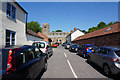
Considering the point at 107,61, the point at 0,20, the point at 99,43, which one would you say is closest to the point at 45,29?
the point at 99,43

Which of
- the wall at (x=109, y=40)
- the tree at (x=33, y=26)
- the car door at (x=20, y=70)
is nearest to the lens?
the car door at (x=20, y=70)

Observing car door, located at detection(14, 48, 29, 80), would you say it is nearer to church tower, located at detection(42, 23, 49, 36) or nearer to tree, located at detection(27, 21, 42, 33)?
tree, located at detection(27, 21, 42, 33)

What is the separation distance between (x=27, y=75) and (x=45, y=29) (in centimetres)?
7765

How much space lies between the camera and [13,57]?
2414 mm

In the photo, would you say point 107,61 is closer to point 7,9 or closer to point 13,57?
point 13,57

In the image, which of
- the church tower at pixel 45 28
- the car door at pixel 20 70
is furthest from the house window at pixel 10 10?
the church tower at pixel 45 28

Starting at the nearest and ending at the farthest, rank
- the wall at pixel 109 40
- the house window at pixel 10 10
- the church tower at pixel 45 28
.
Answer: the house window at pixel 10 10, the wall at pixel 109 40, the church tower at pixel 45 28

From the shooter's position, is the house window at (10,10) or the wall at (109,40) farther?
the wall at (109,40)

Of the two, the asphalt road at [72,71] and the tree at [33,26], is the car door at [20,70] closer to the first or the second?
the asphalt road at [72,71]

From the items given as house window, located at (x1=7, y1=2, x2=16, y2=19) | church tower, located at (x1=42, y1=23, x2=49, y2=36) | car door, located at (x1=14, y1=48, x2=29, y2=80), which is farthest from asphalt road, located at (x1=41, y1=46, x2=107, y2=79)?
church tower, located at (x1=42, y1=23, x2=49, y2=36)

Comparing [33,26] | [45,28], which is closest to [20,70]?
[33,26]

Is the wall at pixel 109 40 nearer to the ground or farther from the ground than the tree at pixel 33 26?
nearer to the ground

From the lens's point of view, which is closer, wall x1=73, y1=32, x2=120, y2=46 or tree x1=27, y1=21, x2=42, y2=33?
wall x1=73, y1=32, x2=120, y2=46

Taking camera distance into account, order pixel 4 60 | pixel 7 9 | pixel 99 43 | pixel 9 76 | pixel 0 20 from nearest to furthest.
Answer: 1. pixel 9 76
2. pixel 4 60
3. pixel 0 20
4. pixel 7 9
5. pixel 99 43
